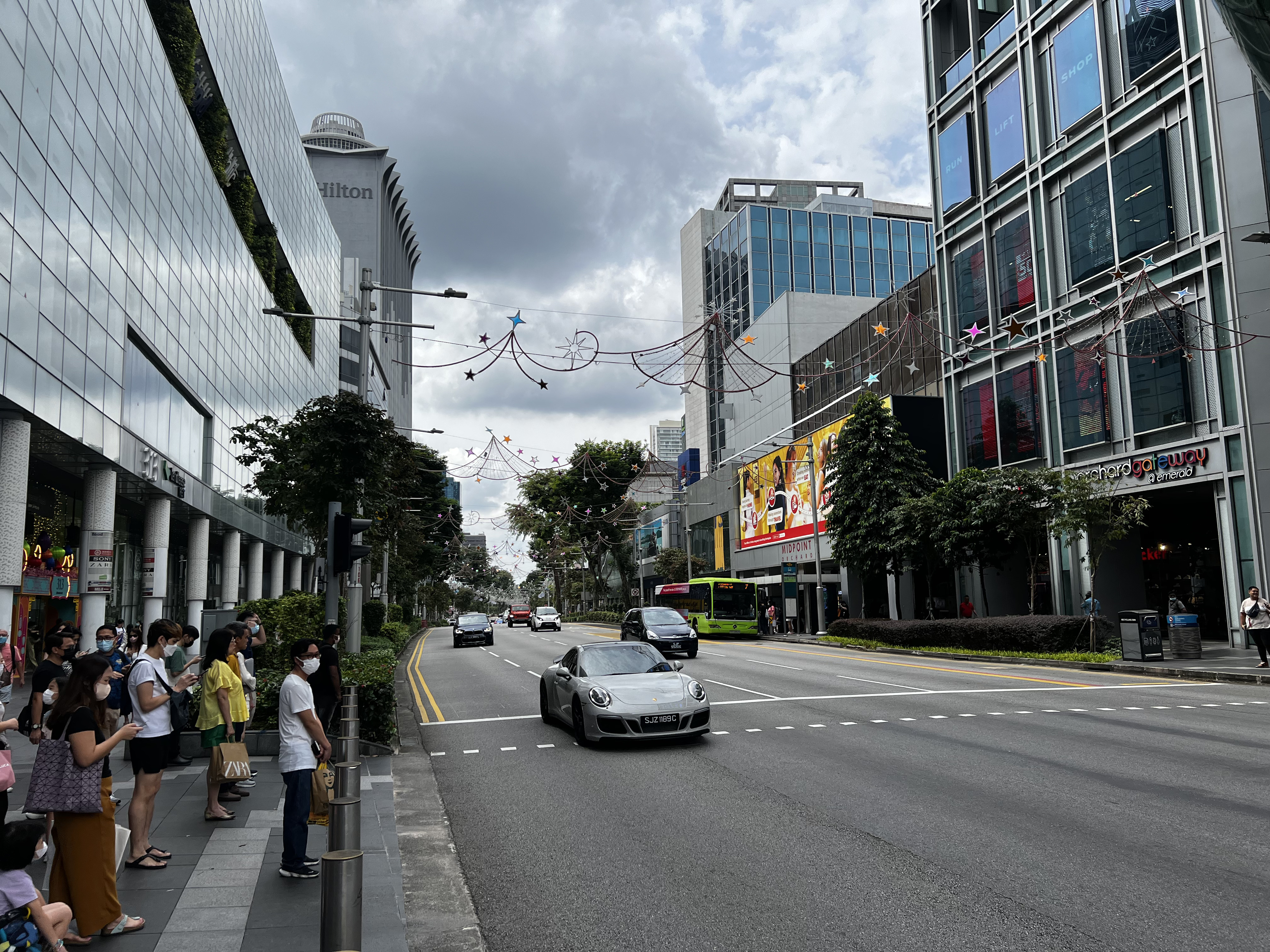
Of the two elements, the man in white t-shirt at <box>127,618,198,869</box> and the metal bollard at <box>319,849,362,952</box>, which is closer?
the metal bollard at <box>319,849,362,952</box>

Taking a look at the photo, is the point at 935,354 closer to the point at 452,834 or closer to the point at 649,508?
the point at 452,834

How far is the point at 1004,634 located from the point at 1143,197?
14095mm

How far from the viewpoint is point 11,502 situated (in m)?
18.1

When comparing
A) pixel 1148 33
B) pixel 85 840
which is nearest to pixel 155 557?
pixel 85 840

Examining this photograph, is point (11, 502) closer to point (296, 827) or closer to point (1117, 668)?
point (296, 827)

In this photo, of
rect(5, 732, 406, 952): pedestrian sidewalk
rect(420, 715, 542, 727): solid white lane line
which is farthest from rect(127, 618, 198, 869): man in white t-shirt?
rect(420, 715, 542, 727): solid white lane line

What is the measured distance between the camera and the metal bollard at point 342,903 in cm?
368

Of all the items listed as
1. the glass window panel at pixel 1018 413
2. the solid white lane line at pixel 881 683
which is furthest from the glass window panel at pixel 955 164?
the solid white lane line at pixel 881 683

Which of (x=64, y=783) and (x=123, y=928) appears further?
(x=123, y=928)

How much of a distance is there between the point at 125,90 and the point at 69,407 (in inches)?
389

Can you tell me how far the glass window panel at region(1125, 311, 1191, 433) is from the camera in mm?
26766

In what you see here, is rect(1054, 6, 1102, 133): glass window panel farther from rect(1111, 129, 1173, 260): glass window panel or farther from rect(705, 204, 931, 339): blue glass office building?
rect(705, 204, 931, 339): blue glass office building

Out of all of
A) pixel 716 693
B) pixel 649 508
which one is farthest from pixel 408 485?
Answer: pixel 649 508

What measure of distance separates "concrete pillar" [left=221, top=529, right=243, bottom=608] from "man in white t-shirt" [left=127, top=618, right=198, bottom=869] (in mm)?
36792
